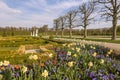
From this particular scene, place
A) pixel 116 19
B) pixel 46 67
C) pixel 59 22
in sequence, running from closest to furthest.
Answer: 1. pixel 46 67
2. pixel 116 19
3. pixel 59 22

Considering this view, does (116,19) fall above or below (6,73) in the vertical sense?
above

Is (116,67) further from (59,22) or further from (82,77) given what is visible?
(59,22)

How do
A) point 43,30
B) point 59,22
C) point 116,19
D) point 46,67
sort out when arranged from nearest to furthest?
point 46,67
point 116,19
point 59,22
point 43,30

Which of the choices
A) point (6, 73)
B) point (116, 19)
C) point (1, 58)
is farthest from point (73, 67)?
point (116, 19)

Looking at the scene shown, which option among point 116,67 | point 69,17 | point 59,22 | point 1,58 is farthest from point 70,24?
point 116,67

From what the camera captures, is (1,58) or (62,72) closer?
(62,72)

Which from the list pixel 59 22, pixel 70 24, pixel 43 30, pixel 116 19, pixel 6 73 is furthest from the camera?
pixel 43 30

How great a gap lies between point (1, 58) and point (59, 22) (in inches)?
2709

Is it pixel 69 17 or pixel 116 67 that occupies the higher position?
pixel 69 17

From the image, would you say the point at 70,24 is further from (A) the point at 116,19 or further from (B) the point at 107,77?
(B) the point at 107,77

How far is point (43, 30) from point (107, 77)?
94198 millimetres

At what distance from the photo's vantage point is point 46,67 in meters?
5.82

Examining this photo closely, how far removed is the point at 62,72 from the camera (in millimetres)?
5430

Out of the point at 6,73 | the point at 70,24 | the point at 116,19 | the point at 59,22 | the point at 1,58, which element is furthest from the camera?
the point at 59,22
